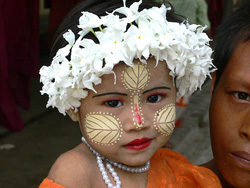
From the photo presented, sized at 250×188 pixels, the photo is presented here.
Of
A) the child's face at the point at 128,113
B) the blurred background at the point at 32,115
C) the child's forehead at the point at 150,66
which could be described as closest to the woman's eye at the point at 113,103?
the child's face at the point at 128,113

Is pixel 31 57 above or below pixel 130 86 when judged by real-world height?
below

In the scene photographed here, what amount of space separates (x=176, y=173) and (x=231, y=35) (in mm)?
739

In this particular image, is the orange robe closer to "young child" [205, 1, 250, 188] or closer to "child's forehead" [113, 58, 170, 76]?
"young child" [205, 1, 250, 188]

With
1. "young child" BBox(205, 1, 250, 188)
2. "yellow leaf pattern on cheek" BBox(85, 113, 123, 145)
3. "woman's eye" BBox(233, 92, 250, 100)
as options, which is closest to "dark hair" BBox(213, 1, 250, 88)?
"young child" BBox(205, 1, 250, 188)

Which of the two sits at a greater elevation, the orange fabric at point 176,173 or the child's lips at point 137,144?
the child's lips at point 137,144

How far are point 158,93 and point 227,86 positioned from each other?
479mm

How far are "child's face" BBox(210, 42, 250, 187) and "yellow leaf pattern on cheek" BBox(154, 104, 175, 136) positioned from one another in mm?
372

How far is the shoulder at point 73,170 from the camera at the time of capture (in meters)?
1.58

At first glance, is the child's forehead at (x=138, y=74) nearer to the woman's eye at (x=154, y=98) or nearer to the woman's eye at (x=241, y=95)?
the woman's eye at (x=154, y=98)

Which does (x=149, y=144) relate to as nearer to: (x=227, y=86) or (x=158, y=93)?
(x=158, y=93)

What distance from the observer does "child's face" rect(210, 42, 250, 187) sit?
1.92 metres

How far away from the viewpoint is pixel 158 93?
168 centimetres

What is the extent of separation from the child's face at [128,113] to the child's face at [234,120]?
16.4 inches

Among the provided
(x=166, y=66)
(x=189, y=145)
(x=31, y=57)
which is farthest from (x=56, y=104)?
(x=189, y=145)
